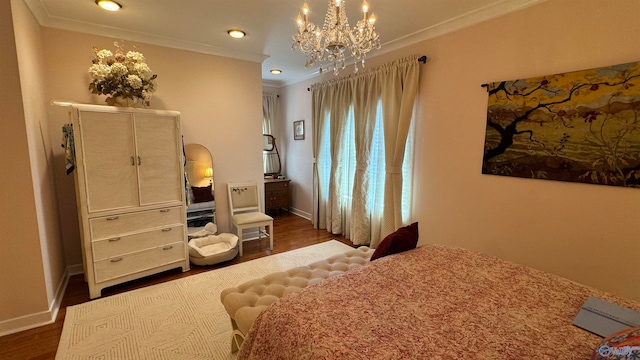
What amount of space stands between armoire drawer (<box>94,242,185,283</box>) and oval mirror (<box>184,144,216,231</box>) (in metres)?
0.61

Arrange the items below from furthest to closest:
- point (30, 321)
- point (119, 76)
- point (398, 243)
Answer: point (119, 76)
point (30, 321)
point (398, 243)

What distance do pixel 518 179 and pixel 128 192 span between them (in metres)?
3.59

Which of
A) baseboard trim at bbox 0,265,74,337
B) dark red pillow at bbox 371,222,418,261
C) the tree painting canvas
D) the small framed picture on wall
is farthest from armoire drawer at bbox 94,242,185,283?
the tree painting canvas

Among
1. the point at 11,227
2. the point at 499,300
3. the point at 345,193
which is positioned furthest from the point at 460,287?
the point at 11,227

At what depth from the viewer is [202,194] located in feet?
12.1

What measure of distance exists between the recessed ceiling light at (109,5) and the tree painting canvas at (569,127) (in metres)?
3.38

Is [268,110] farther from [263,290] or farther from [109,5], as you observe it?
[263,290]

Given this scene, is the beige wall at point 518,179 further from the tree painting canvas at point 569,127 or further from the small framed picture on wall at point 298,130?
the small framed picture on wall at point 298,130

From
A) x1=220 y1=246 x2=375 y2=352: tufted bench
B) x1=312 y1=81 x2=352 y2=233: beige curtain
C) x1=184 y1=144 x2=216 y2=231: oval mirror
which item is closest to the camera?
x1=220 y1=246 x2=375 y2=352: tufted bench

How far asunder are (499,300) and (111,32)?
162 inches

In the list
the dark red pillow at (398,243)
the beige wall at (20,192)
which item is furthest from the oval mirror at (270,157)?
the dark red pillow at (398,243)

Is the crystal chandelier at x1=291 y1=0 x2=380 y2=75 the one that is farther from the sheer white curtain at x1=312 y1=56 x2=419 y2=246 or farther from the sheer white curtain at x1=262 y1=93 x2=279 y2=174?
the sheer white curtain at x1=262 y1=93 x2=279 y2=174

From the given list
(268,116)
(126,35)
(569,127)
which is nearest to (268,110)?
(268,116)

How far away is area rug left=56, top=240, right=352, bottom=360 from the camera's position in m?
1.89
